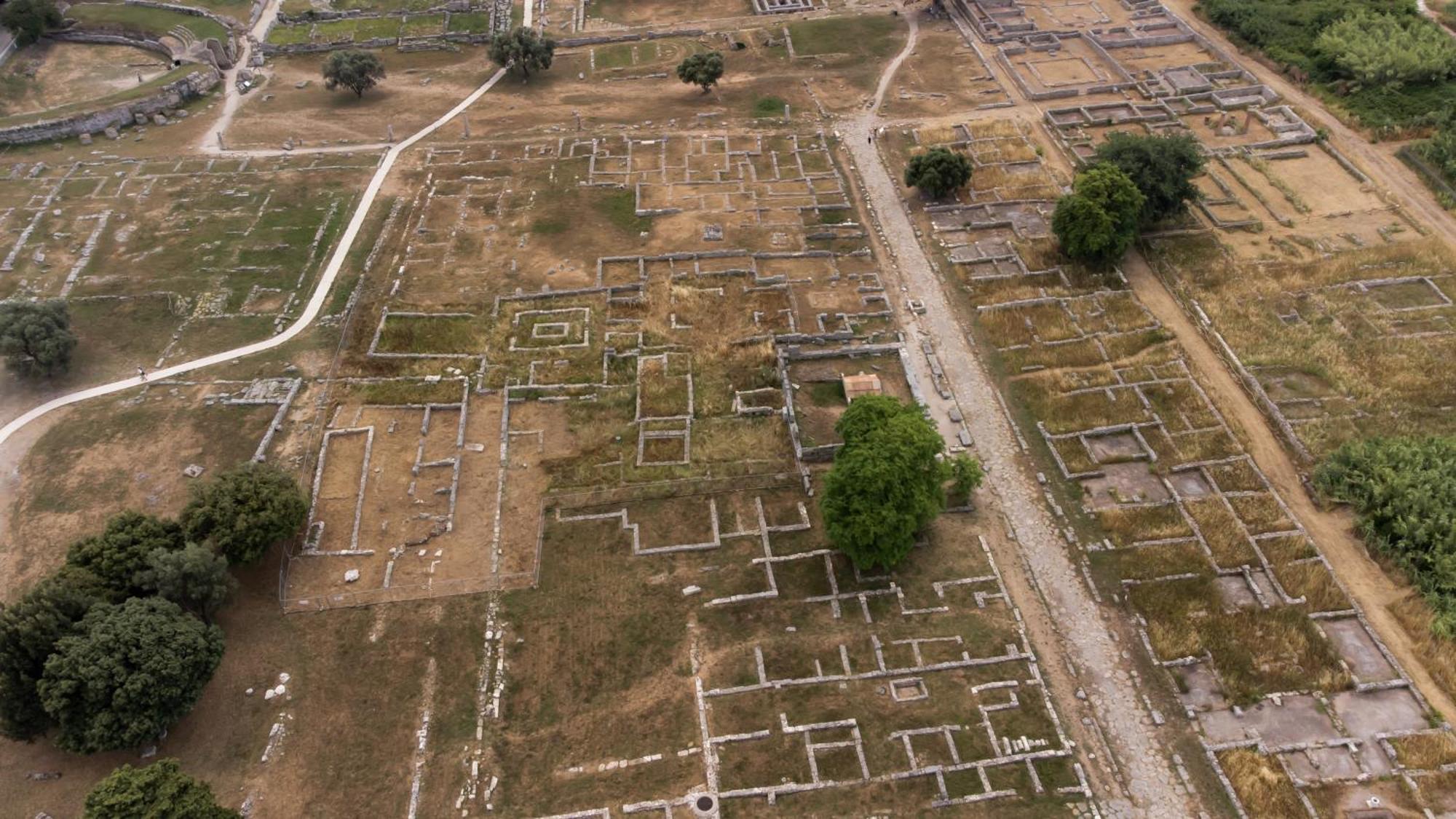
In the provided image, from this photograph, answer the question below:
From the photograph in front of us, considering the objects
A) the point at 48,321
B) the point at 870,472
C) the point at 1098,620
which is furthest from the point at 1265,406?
the point at 48,321

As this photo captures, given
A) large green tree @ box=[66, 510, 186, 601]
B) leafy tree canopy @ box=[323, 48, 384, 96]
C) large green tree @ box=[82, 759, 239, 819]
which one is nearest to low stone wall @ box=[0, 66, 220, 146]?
leafy tree canopy @ box=[323, 48, 384, 96]

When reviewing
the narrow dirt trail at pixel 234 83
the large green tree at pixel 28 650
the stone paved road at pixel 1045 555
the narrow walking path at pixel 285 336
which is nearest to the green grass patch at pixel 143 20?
the narrow dirt trail at pixel 234 83

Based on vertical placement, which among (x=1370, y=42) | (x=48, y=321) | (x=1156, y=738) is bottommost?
(x=1156, y=738)

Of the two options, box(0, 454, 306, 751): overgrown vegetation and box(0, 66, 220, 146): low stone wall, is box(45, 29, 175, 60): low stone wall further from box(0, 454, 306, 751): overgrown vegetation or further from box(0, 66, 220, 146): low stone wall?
box(0, 454, 306, 751): overgrown vegetation

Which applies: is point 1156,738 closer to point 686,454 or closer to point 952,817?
point 952,817

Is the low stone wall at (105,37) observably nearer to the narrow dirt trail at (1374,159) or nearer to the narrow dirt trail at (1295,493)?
the narrow dirt trail at (1295,493)
